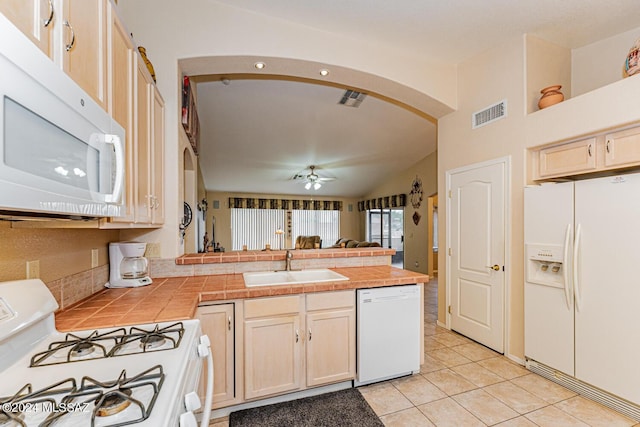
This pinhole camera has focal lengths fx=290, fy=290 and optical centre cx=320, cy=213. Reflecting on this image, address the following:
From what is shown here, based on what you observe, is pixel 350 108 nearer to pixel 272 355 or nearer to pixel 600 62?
pixel 600 62

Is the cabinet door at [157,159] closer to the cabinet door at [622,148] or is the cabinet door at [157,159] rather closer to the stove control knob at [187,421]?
the stove control knob at [187,421]

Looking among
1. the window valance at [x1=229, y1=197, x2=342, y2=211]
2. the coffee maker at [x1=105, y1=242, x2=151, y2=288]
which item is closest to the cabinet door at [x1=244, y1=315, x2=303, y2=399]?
the coffee maker at [x1=105, y1=242, x2=151, y2=288]

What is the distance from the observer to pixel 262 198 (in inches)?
369

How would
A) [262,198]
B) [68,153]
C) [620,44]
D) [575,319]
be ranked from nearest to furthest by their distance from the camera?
1. [68,153]
2. [575,319]
3. [620,44]
4. [262,198]

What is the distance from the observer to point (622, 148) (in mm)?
2088

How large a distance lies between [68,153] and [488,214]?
3.25 m

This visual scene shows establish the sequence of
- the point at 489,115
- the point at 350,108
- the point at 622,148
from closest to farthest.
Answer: the point at 622,148, the point at 489,115, the point at 350,108

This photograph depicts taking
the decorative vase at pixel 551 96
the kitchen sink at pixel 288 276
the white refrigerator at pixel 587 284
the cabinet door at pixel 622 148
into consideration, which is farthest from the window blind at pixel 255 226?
the cabinet door at pixel 622 148

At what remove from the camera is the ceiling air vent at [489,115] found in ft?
9.35

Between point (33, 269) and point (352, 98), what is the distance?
12.7 feet

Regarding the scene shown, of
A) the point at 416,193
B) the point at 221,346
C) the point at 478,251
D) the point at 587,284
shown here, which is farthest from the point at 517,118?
the point at 416,193

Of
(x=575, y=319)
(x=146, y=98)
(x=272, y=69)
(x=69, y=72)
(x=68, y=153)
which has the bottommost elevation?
(x=575, y=319)

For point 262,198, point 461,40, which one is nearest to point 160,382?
point 461,40

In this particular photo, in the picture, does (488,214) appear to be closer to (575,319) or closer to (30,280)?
(575,319)
